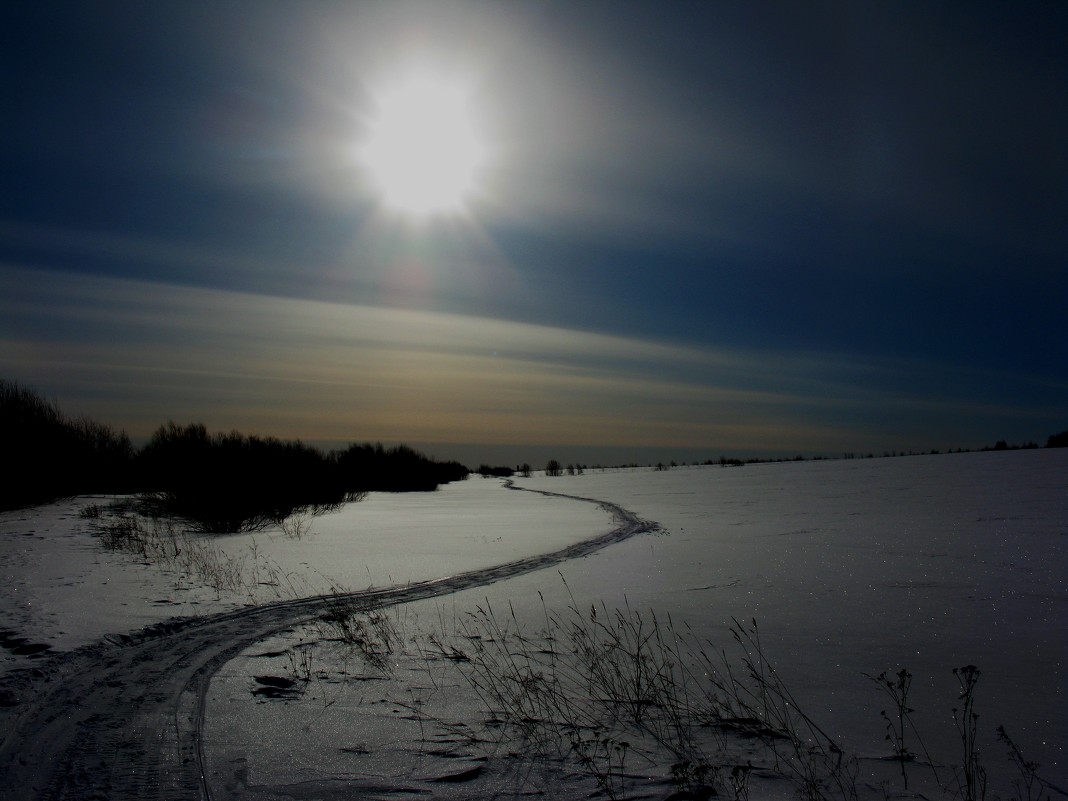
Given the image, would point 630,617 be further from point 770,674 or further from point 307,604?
point 307,604

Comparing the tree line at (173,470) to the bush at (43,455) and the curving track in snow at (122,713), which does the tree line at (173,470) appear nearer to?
the bush at (43,455)

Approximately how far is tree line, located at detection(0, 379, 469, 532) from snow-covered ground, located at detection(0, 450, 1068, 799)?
11.4 ft

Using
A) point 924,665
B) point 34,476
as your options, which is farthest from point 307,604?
point 34,476

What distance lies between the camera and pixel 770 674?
185 inches

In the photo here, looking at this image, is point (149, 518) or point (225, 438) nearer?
point (149, 518)

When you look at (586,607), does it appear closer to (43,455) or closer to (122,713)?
(122,713)

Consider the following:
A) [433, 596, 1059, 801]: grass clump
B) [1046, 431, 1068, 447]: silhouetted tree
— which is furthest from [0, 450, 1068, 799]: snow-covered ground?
[1046, 431, 1068, 447]: silhouetted tree

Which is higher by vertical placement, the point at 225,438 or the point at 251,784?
the point at 225,438

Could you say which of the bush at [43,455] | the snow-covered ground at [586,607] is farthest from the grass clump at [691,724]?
the bush at [43,455]

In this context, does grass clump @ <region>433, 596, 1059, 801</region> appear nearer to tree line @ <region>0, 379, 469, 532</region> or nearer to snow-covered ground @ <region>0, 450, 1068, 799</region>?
snow-covered ground @ <region>0, 450, 1068, 799</region>

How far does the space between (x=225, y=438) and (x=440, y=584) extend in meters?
17.6

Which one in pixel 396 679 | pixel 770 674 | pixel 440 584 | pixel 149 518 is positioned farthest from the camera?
pixel 149 518

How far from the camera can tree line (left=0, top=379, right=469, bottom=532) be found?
18797 mm

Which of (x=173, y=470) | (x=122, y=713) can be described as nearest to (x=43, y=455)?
(x=173, y=470)
